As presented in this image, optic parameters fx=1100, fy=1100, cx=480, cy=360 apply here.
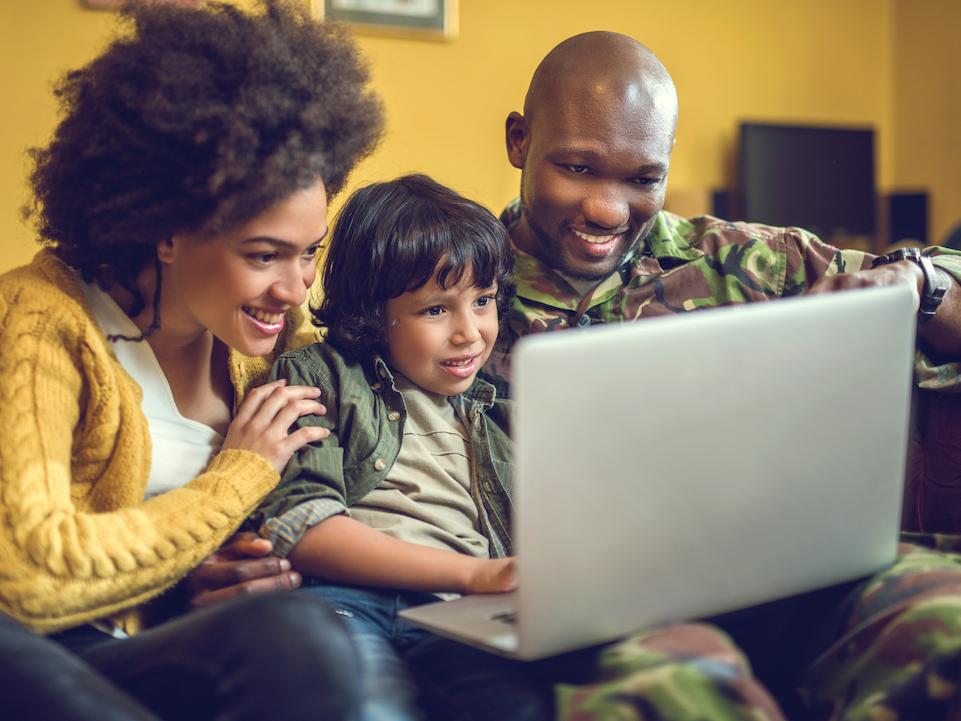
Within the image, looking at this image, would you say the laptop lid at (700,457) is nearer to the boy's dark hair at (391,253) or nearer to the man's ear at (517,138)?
the boy's dark hair at (391,253)

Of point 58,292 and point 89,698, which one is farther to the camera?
point 58,292

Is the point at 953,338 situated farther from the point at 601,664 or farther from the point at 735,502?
the point at 601,664

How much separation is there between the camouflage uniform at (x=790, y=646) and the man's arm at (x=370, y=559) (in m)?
0.25

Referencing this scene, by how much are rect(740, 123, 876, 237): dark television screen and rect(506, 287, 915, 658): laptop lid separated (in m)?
3.61

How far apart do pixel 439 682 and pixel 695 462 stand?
363 mm

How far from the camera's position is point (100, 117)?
1268 mm

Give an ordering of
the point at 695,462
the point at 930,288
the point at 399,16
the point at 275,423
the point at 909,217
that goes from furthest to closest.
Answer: the point at 909,217 < the point at 399,16 < the point at 930,288 < the point at 275,423 < the point at 695,462

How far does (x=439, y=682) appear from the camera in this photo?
1106 mm

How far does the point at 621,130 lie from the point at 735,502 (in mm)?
852

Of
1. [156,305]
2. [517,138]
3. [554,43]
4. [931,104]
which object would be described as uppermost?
[554,43]

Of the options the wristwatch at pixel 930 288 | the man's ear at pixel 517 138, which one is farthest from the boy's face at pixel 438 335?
the wristwatch at pixel 930 288

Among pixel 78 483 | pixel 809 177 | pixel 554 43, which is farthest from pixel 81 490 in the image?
pixel 809 177

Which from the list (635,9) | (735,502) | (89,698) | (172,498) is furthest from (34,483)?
(635,9)

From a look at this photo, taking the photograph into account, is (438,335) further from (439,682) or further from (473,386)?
(439,682)
